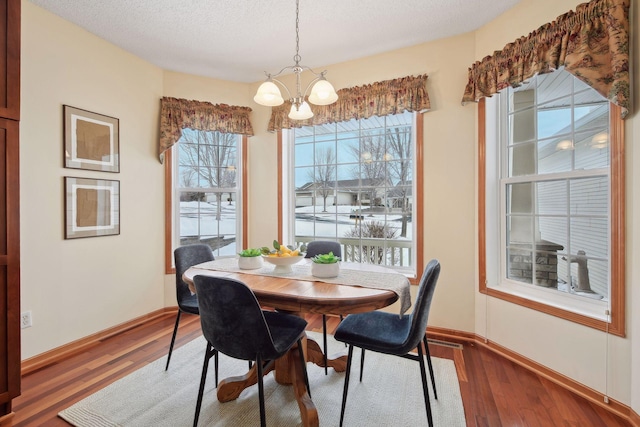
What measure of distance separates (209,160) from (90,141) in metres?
1.19

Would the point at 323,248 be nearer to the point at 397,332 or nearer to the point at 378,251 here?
the point at 378,251

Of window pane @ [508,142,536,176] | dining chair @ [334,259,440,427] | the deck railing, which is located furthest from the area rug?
window pane @ [508,142,536,176]

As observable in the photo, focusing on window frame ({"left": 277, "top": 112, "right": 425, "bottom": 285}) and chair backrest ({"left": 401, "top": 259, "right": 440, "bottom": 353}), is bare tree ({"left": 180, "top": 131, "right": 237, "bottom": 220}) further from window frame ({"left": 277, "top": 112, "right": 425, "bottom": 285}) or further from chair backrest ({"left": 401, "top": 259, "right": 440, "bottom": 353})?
chair backrest ({"left": 401, "top": 259, "right": 440, "bottom": 353})

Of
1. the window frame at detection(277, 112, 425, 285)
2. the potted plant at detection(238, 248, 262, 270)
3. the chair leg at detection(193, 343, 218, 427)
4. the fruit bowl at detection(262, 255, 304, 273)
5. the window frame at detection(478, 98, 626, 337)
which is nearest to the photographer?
the chair leg at detection(193, 343, 218, 427)

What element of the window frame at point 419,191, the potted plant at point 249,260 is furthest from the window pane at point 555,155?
the potted plant at point 249,260

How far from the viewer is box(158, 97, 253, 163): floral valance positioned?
3.25m

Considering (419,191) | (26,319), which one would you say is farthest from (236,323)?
(419,191)

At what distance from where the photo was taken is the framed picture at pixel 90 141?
8.28 ft

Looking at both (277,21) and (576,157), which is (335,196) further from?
(576,157)

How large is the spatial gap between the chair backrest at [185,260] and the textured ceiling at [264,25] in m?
1.88

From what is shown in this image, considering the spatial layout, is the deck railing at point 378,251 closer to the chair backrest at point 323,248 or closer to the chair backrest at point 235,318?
the chair backrest at point 323,248

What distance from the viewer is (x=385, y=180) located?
3.16 m

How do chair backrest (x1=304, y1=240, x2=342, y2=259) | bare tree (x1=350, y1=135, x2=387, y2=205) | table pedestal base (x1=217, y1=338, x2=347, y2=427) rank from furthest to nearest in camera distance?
bare tree (x1=350, y1=135, x2=387, y2=205), chair backrest (x1=304, y1=240, x2=342, y2=259), table pedestal base (x1=217, y1=338, x2=347, y2=427)

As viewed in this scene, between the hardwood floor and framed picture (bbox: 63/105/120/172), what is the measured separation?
1.61m
